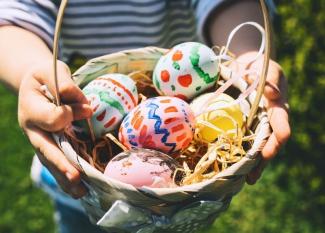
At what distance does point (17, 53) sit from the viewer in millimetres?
1361

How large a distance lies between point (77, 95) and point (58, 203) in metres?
0.64

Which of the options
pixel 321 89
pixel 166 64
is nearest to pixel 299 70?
pixel 321 89

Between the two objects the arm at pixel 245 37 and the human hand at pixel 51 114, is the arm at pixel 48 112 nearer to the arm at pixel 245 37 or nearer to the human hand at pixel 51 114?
the human hand at pixel 51 114

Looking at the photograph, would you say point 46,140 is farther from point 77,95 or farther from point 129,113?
point 129,113

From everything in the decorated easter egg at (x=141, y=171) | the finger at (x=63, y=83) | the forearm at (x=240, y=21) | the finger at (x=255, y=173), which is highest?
the finger at (x=63, y=83)

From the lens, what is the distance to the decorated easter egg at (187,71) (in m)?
1.37

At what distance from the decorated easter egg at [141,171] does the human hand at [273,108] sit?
18 centimetres

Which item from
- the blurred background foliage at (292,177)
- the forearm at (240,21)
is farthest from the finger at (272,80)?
the blurred background foliage at (292,177)

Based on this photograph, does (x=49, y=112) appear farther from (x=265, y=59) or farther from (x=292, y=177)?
(x=292, y=177)

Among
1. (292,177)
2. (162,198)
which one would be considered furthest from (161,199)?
(292,177)

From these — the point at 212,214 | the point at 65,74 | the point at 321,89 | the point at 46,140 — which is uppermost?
the point at 65,74

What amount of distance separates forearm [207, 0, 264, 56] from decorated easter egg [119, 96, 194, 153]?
307 mm

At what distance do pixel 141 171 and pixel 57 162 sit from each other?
0.54 ft

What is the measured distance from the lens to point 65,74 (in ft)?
3.97
